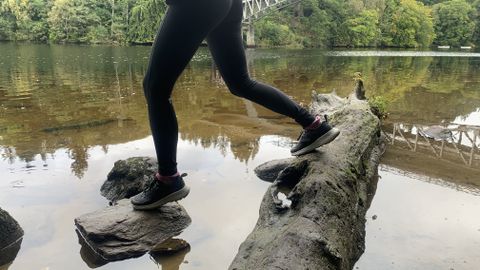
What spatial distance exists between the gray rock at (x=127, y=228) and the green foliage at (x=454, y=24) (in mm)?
74822

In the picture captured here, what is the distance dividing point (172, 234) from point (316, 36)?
56.0 meters

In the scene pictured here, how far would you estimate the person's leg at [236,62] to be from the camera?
8.70ft

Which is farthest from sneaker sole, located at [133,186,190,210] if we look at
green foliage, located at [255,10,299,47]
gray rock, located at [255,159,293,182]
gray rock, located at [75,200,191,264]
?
green foliage, located at [255,10,299,47]

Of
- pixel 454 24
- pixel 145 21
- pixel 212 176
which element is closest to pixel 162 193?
pixel 212 176

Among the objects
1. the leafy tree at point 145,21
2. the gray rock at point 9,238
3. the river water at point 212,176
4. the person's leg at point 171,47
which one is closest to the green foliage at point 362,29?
the leafy tree at point 145,21

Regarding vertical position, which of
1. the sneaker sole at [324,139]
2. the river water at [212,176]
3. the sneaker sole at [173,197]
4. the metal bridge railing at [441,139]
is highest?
the sneaker sole at [324,139]

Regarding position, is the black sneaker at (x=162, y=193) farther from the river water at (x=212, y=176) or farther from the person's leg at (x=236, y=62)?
the person's leg at (x=236, y=62)

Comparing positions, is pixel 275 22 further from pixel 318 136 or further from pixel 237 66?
pixel 237 66

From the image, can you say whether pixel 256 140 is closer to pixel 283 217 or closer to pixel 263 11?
pixel 283 217

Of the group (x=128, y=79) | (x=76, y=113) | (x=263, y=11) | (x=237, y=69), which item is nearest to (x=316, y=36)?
(x=263, y=11)

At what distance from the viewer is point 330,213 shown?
2.48 m

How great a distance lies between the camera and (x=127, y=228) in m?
2.78

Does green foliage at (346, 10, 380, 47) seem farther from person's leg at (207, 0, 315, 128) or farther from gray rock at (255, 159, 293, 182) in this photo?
person's leg at (207, 0, 315, 128)

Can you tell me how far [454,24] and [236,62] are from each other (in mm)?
75998
